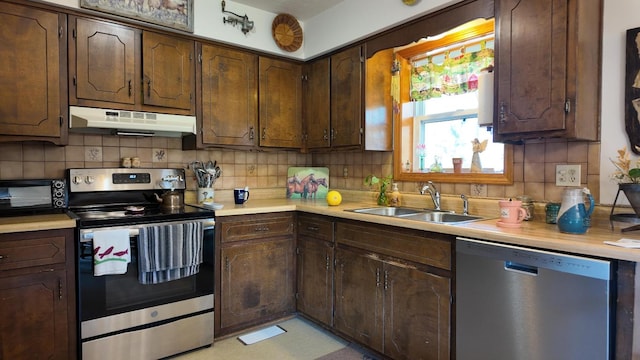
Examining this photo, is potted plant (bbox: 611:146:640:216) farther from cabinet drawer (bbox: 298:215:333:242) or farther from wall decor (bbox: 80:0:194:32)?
wall decor (bbox: 80:0:194:32)

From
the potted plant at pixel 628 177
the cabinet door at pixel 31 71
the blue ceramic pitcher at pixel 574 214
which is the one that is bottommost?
the blue ceramic pitcher at pixel 574 214

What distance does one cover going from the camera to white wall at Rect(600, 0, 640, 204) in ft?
5.83

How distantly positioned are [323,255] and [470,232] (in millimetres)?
1164

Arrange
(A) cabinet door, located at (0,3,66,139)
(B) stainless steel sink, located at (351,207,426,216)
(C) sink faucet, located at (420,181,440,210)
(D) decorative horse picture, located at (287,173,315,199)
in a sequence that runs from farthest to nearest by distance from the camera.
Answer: (D) decorative horse picture, located at (287,173,315,199) → (B) stainless steel sink, located at (351,207,426,216) → (C) sink faucet, located at (420,181,440,210) → (A) cabinet door, located at (0,3,66,139)

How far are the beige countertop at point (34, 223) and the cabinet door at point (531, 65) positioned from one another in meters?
2.37

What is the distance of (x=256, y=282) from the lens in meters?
2.71

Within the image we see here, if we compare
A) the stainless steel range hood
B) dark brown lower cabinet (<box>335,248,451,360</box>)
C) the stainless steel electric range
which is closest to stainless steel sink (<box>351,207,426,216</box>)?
dark brown lower cabinet (<box>335,248,451,360</box>)

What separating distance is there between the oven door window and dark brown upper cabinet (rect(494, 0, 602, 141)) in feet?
6.43

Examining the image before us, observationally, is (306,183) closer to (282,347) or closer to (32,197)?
(282,347)

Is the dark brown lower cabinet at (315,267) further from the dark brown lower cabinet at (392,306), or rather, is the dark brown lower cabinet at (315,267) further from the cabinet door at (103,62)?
the cabinet door at (103,62)

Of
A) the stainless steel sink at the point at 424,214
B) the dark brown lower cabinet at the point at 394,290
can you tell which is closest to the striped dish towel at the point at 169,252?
the dark brown lower cabinet at the point at 394,290

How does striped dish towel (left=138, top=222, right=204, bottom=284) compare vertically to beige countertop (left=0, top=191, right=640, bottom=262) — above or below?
below

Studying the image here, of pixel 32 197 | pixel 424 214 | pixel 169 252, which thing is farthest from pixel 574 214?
pixel 32 197

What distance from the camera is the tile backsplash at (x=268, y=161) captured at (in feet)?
6.64
